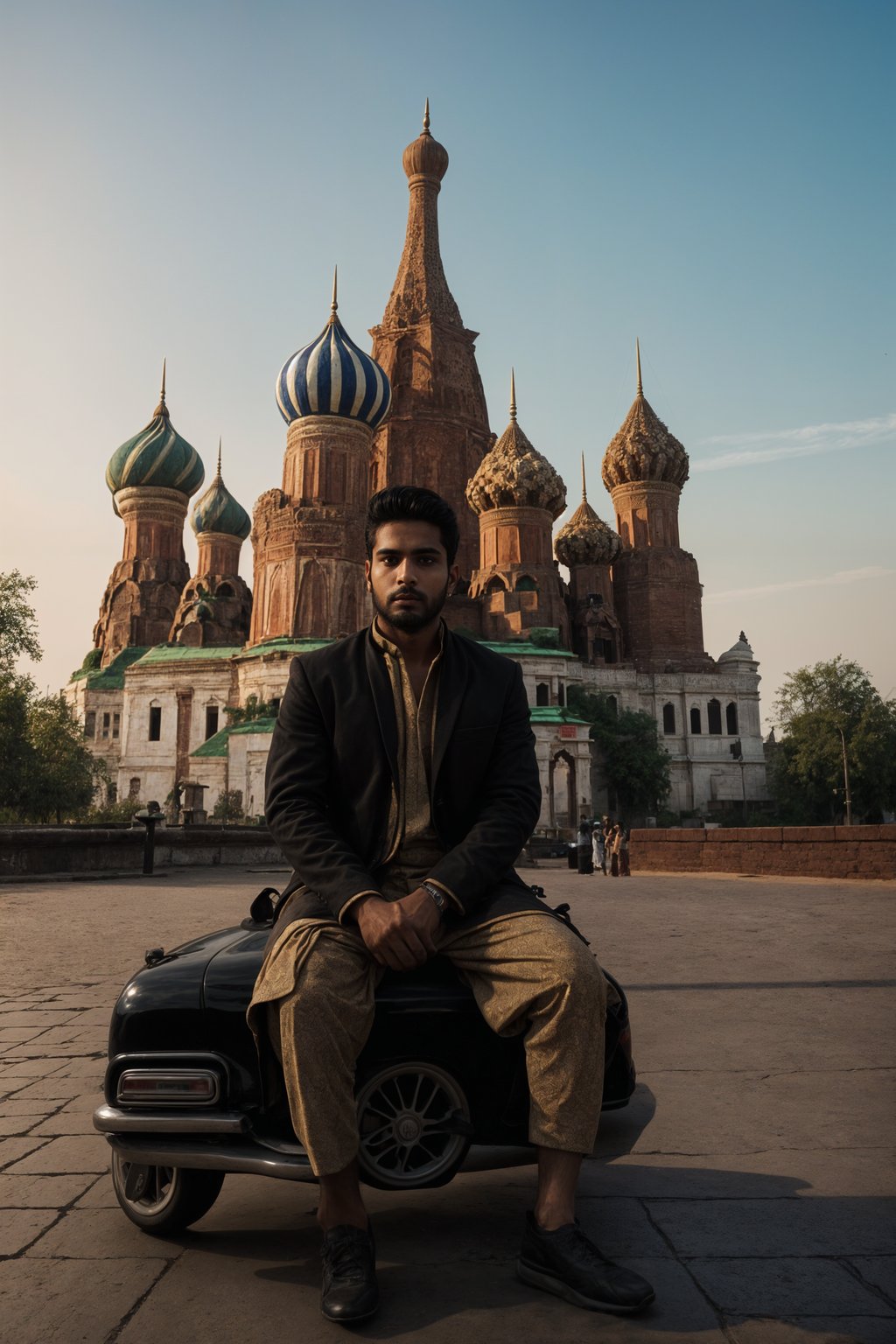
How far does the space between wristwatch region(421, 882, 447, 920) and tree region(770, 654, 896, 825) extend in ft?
169

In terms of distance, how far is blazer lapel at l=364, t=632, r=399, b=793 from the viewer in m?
2.81

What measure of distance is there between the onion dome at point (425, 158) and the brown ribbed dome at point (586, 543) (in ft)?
75.3

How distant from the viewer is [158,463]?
5847cm

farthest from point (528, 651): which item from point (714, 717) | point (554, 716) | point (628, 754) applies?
point (714, 717)

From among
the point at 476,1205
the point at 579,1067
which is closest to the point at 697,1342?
the point at 579,1067

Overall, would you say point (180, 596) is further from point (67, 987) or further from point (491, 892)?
point (491, 892)

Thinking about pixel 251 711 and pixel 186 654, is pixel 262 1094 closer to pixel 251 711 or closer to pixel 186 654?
pixel 251 711

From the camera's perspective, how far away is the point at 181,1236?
253 cm

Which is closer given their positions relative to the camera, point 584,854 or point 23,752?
point 584,854

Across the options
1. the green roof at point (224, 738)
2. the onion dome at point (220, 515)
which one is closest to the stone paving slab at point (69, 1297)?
the green roof at point (224, 738)

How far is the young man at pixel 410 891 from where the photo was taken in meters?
2.25

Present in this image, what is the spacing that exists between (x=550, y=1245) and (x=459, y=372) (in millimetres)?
57263

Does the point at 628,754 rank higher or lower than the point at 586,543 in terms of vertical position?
lower

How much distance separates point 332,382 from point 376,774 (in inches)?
1858
